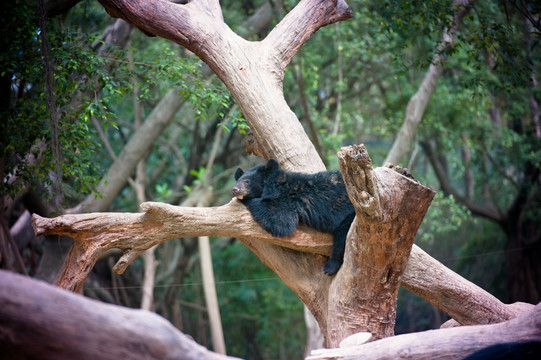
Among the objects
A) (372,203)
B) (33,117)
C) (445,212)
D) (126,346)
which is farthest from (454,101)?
(126,346)

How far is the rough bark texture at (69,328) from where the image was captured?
1869mm

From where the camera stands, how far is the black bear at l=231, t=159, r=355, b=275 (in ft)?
12.5

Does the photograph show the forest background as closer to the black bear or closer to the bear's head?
the bear's head

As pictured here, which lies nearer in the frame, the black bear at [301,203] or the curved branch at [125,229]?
the curved branch at [125,229]

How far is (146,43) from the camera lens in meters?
9.66

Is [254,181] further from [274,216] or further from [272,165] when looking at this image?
[274,216]

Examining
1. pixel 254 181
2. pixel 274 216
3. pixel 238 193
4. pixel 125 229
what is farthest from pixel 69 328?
pixel 254 181

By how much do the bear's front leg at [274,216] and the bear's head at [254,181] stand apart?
0.19 m

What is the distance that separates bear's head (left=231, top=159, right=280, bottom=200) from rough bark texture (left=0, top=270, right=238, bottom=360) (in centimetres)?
216

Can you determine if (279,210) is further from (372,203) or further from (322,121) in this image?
(322,121)

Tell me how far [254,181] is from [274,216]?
2.03 ft

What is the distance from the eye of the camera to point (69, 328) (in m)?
1.91

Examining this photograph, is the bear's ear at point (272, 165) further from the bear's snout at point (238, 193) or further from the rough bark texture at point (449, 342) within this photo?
the rough bark texture at point (449, 342)

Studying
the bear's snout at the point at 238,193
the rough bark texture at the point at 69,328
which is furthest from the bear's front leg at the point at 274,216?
the rough bark texture at the point at 69,328
